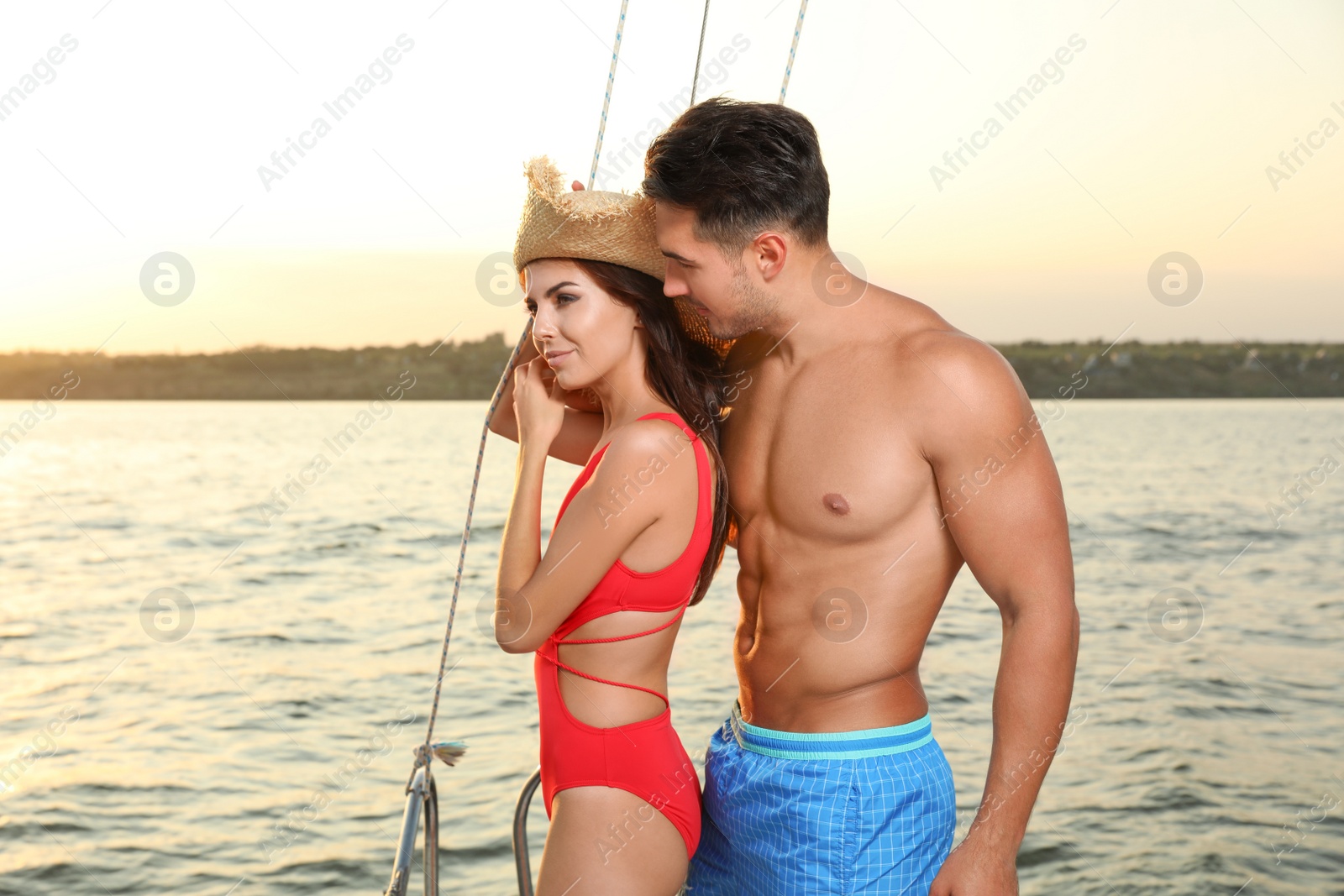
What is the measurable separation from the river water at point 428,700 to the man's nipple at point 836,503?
4536mm

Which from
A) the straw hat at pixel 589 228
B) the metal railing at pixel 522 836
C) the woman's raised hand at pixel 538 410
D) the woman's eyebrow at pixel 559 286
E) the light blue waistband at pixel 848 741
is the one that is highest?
the straw hat at pixel 589 228

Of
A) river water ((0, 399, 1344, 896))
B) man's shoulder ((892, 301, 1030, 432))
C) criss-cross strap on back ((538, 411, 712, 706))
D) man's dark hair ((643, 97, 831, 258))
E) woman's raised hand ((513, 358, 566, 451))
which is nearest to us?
man's shoulder ((892, 301, 1030, 432))

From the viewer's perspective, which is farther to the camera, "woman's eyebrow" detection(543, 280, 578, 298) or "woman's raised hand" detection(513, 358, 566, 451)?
"woman's raised hand" detection(513, 358, 566, 451)

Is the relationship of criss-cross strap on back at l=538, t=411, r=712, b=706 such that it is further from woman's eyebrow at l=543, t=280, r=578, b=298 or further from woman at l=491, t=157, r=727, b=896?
woman's eyebrow at l=543, t=280, r=578, b=298

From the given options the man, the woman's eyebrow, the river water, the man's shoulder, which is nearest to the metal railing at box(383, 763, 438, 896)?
the man

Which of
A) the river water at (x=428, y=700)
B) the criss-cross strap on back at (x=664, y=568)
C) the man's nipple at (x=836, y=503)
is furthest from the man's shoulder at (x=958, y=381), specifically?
the river water at (x=428, y=700)

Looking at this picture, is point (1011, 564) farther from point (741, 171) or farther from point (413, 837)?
point (413, 837)

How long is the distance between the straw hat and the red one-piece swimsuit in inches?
12.6

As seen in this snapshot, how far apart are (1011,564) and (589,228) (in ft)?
3.30

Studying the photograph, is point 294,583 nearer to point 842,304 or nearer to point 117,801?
point 117,801

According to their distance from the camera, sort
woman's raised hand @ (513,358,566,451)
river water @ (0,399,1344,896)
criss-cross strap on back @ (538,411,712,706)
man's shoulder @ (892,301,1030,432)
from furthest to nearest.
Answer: river water @ (0,399,1344,896)
woman's raised hand @ (513,358,566,451)
criss-cross strap on back @ (538,411,712,706)
man's shoulder @ (892,301,1030,432)

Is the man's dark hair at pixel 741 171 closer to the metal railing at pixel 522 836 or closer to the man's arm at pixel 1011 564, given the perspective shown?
the man's arm at pixel 1011 564

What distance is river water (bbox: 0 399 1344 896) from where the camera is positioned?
6332mm

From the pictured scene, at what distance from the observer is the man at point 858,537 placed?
74.2 inches
